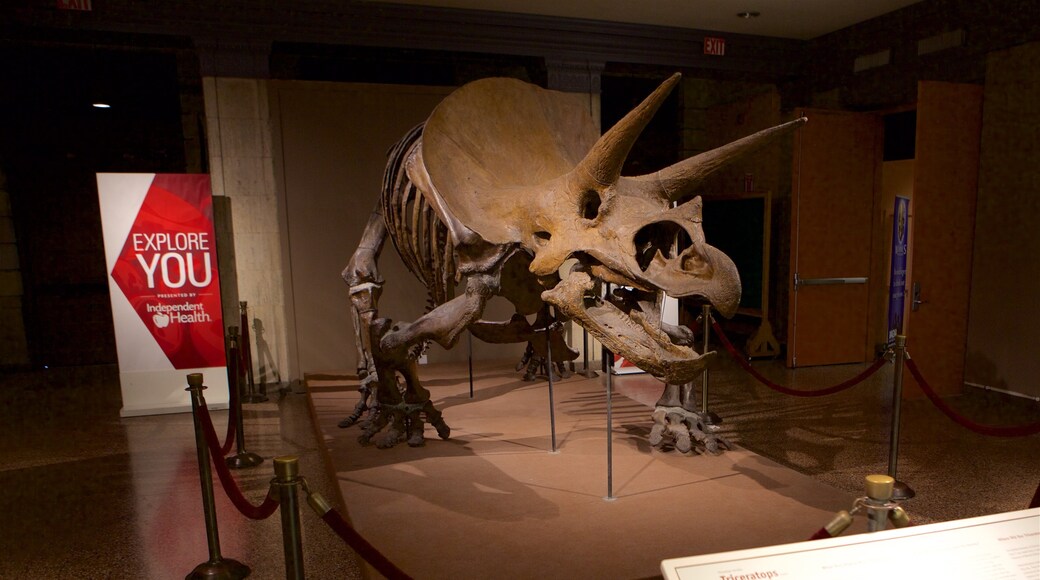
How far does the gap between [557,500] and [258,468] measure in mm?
2190

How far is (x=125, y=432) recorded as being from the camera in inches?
205

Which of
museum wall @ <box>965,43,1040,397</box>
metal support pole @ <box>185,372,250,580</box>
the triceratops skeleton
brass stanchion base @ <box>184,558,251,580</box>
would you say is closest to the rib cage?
the triceratops skeleton

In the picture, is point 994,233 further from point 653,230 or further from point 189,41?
point 189,41

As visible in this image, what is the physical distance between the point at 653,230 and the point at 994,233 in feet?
15.5

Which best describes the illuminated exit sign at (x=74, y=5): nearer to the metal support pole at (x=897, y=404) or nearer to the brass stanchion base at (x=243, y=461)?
the brass stanchion base at (x=243, y=461)

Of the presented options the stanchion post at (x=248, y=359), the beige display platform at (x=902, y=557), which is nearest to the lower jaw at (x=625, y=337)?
the beige display platform at (x=902, y=557)

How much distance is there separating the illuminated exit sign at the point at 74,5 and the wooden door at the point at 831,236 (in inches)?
261

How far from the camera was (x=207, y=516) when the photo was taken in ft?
9.31

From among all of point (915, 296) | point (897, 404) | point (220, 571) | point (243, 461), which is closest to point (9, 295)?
point (243, 461)

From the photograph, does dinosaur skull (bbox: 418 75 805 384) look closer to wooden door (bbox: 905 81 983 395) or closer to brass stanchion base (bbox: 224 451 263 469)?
brass stanchion base (bbox: 224 451 263 469)

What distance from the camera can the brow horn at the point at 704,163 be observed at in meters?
2.37

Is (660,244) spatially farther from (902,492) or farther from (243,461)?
(243,461)

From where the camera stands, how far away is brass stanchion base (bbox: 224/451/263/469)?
4270 mm

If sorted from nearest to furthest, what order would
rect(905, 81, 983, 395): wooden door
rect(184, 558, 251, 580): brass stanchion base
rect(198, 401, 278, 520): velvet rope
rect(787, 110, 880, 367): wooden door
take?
rect(198, 401, 278, 520): velvet rope
rect(184, 558, 251, 580): brass stanchion base
rect(905, 81, 983, 395): wooden door
rect(787, 110, 880, 367): wooden door
